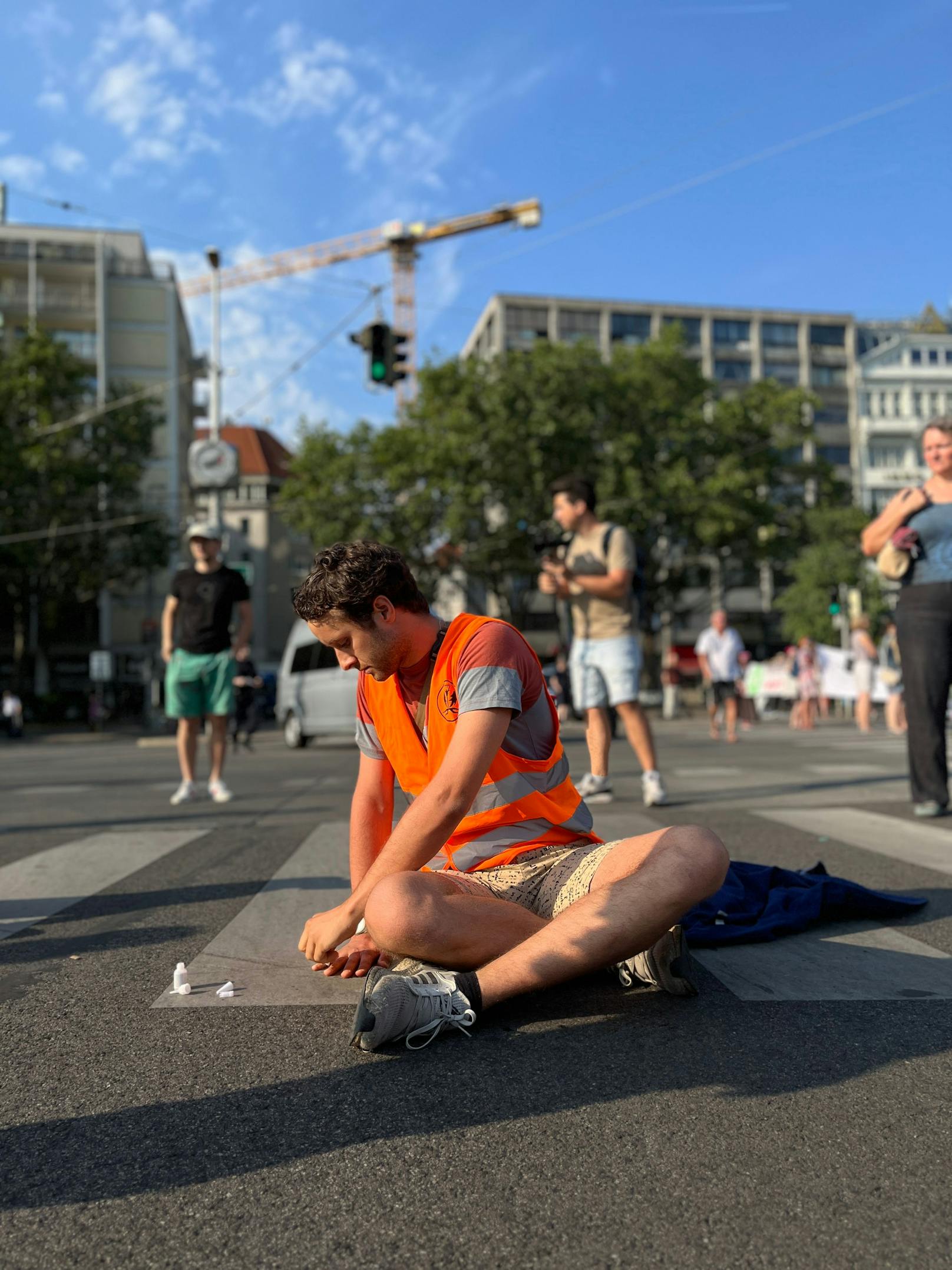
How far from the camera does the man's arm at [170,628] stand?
7746mm

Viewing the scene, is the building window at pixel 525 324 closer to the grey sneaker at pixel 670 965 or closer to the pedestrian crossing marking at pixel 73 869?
the pedestrian crossing marking at pixel 73 869

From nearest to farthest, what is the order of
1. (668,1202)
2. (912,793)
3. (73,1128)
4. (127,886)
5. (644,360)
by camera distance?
(668,1202)
(73,1128)
(127,886)
(912,793)
(644,360)

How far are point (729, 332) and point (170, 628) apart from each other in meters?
79.5

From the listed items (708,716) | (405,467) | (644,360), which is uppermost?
(644,360)

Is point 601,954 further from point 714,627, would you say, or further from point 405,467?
point 405,467

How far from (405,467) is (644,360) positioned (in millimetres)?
10386

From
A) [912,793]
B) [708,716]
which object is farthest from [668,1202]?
[708,716]

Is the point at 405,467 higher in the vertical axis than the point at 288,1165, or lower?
higher

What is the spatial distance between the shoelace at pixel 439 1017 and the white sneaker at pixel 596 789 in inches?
168

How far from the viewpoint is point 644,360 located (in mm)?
Answer: 41969

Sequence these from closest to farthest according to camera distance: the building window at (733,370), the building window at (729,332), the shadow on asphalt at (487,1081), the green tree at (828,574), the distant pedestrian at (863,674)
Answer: the shadow on asphalt at (487,1081) → the distant pedestrian at (863,674) → the green tree at (828,574) → the building window at (733,370) → the building window at (729,332)

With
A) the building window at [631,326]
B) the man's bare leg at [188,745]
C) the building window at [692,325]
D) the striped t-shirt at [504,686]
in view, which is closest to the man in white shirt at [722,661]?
the man's bare leg at [188,745]

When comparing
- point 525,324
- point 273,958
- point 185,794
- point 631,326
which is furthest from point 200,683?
point 631,326

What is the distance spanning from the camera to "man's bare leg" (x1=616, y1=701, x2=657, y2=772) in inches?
263
